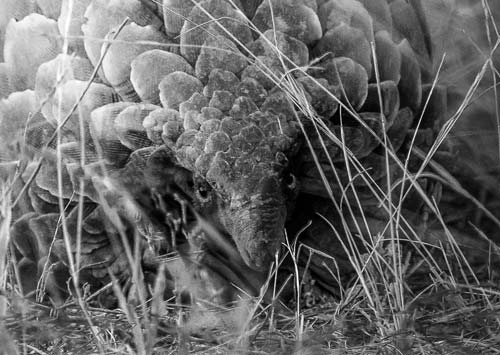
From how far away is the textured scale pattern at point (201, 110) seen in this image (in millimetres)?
1795

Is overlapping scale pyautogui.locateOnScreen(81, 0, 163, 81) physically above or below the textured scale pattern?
above

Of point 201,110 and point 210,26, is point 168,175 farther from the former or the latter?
point 210,26

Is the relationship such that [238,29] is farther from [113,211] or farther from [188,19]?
[113,211]

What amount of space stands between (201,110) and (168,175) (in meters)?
0.19

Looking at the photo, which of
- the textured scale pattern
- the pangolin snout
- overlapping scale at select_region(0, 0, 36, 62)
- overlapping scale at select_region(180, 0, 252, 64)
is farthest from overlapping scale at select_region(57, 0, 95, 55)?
the pangolin snout

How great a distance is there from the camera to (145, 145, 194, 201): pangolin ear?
6.10 feet

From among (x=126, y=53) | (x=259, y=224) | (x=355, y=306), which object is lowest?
(x=355, y=306)

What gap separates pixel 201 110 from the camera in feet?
5.84

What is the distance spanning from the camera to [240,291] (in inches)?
80.4

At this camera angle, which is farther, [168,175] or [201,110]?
[168,175]

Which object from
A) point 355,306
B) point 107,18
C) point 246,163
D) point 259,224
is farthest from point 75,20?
point 355,306

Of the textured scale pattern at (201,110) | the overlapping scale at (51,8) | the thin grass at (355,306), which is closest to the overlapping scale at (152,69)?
the textured scale pattern at (201,110)

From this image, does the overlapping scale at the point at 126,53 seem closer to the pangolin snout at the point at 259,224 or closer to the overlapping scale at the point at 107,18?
the overlapping scale at the point at 107,18

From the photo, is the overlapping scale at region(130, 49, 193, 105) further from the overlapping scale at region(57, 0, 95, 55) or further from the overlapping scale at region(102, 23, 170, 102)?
the overlapping scale at region(57, 0, 95, 55)
